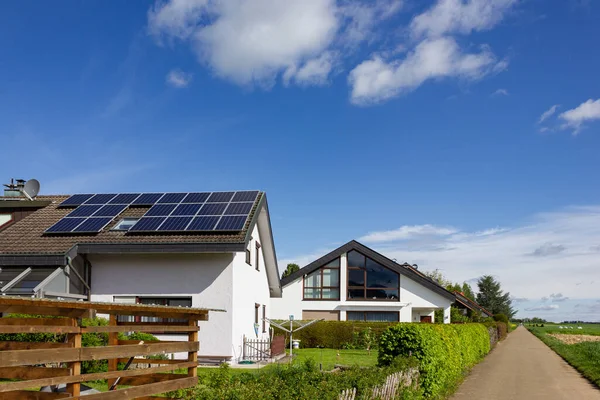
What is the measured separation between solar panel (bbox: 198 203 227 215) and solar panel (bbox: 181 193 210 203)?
0.73m

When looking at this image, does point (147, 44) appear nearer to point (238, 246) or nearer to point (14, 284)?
point (238, 246)

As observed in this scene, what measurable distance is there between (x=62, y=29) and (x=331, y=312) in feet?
87.3

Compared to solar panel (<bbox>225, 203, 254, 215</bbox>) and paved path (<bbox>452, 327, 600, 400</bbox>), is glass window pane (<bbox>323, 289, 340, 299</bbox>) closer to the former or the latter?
paved path (<bbox>452, 327, 600, 400</bbox>)

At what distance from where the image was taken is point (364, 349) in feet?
108

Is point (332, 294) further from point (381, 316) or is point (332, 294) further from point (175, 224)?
point (175, 224)

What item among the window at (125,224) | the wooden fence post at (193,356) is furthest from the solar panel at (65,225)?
the wooden fence post at (193,356)

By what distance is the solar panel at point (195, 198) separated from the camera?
23.4m

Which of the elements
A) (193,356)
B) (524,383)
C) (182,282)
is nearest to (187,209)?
(182,282)

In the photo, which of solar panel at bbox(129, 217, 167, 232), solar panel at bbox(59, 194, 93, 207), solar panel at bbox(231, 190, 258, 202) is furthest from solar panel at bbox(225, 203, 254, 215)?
solar panel at bbox(59, 194, 93, 207)

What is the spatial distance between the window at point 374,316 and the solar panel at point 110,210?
66.8 ft

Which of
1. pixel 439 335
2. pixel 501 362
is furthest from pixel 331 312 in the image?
pixel 439 335

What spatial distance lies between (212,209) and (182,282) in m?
3.23

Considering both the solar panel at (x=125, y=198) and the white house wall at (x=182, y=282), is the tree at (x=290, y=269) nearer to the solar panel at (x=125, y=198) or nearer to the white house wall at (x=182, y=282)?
the solar panel at (x=125, y=198)

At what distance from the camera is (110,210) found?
22766 millimetres
